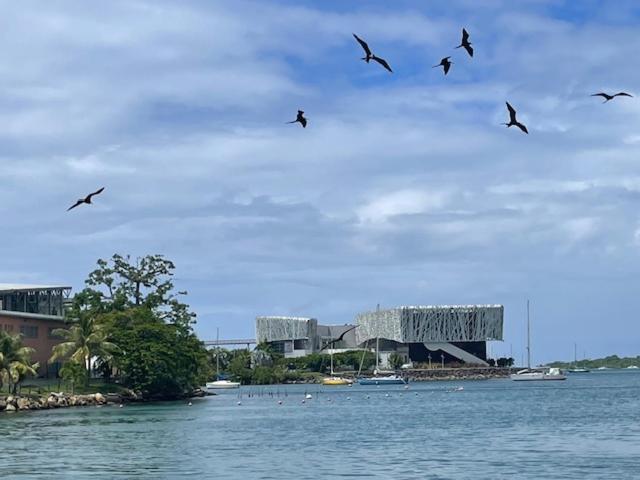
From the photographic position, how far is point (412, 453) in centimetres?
5531

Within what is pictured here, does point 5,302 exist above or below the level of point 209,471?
above

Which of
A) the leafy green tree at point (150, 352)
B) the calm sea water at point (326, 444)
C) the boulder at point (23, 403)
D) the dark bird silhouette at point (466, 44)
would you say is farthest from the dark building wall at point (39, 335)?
the dark bird silhouette at point (466, 44)

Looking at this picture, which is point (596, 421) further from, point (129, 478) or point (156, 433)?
point (129, 478)

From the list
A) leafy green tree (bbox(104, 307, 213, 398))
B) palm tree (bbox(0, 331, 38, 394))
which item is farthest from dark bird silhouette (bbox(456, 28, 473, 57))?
leafy green tree (bbox(104, 307, 213, 398))

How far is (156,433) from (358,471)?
25572 mm

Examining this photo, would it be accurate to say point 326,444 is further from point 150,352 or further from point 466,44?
point 150,352

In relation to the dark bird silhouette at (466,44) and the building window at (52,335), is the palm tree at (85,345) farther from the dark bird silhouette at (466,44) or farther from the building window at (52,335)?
the dark bird silhouette at (466,44)

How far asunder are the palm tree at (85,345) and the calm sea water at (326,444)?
11.1 metres

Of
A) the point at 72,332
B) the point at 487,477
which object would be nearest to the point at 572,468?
the point at 487,477

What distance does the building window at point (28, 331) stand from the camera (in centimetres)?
11649

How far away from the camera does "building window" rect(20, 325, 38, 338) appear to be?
116488 millimetres

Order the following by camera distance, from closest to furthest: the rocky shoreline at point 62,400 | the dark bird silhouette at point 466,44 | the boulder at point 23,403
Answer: the dark bird silhouette at point 466,44 → the rocky shoreline at point 62,400 → the boulder at point 23,403

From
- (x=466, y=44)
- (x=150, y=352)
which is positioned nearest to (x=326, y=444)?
(x=466, y=44)

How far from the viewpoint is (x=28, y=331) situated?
118000 mm
